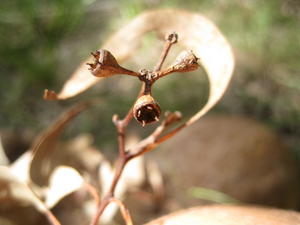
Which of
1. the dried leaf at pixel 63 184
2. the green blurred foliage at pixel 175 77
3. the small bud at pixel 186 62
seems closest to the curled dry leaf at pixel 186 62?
the small bud at pixel 186 62

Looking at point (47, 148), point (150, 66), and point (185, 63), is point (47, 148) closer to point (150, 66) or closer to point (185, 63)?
point (185, 63)

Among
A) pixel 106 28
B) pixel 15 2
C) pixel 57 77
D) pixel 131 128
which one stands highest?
pixel 15 2

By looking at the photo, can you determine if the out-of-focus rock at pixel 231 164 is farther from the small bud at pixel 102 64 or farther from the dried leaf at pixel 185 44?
the small bud at pixel 102 64

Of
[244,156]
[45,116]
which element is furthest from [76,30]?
[244,156]

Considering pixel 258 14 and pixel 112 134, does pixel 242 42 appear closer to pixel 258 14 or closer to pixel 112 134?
pixel 258 14

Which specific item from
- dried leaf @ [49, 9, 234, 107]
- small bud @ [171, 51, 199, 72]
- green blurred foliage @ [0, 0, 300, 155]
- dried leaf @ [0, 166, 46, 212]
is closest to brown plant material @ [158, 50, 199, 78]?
small bud @ [171, 51, 199, 72]

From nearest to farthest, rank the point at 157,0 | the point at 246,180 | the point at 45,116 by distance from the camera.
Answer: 1. the point at 246,180
2. the point at 45,116
3. the point at 157,0

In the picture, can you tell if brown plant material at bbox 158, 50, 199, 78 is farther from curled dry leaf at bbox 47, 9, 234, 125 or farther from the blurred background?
the blurred background

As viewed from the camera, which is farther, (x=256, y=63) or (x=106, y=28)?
(x=106, y=28)
